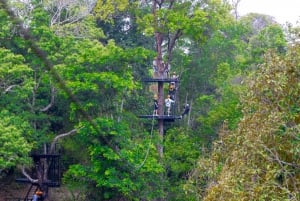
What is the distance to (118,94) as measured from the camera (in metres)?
14.1

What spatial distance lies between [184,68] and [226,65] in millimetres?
1330

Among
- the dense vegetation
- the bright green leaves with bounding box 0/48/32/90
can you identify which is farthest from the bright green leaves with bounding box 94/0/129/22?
the bright green leaves with bounding box 0/48/32/90

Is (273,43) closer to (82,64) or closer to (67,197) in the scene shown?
(82,64)

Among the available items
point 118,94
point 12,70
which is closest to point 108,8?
point 118,94

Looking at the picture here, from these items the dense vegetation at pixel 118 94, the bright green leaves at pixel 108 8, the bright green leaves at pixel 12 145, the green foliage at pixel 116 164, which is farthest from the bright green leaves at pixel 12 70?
the bright green leaves at pixel 108 8

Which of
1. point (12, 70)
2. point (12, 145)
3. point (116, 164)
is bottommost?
point (116, 164)

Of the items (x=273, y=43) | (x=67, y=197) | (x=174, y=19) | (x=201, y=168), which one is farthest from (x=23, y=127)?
(x=273, y=43)

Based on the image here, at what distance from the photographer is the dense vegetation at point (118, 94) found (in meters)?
13.3

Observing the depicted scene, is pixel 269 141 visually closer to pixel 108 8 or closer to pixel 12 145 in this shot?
pixel 12 145

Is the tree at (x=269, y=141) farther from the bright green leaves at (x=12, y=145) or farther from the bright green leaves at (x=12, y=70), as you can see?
the bright green leaves at (x=12, y=70)

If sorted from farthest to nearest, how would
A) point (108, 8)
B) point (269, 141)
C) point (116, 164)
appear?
point (108, 8), point (116, 164), point (269, 141)

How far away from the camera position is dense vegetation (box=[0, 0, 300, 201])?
13305mm

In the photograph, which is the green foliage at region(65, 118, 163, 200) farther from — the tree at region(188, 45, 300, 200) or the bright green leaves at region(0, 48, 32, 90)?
the tree at region(188, 45, 300, 200)

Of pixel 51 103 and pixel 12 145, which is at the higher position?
pixel 51 103
